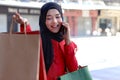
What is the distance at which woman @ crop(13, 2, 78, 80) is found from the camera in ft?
4.40

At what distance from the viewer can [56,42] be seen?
4.52ft

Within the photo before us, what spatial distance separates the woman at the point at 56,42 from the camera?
4.40 feet

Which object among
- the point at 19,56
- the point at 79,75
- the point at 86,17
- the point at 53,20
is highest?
the point at 86,17

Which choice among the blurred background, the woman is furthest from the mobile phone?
the blurred background

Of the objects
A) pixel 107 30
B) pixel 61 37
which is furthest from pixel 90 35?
pixel 61 37

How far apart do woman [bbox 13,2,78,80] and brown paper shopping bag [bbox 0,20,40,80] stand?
218 mm

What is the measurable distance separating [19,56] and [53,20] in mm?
308

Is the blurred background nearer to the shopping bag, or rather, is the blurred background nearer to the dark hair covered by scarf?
the dark hair covered by scarf

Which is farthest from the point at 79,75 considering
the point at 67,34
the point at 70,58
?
the point at 67,34

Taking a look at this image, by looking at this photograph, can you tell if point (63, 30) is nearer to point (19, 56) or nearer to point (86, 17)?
point (19, 56)

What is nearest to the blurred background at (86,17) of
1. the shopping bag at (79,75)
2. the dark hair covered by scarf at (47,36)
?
the dark hair covered by scarf at (47,36)

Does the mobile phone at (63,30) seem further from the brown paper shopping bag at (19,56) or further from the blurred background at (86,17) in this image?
the blurred background at (86,17)

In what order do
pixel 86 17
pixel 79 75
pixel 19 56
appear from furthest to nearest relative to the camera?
pixel 86 17
pixel 79 75
pixel 19 56

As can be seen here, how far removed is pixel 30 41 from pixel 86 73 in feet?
1.12
